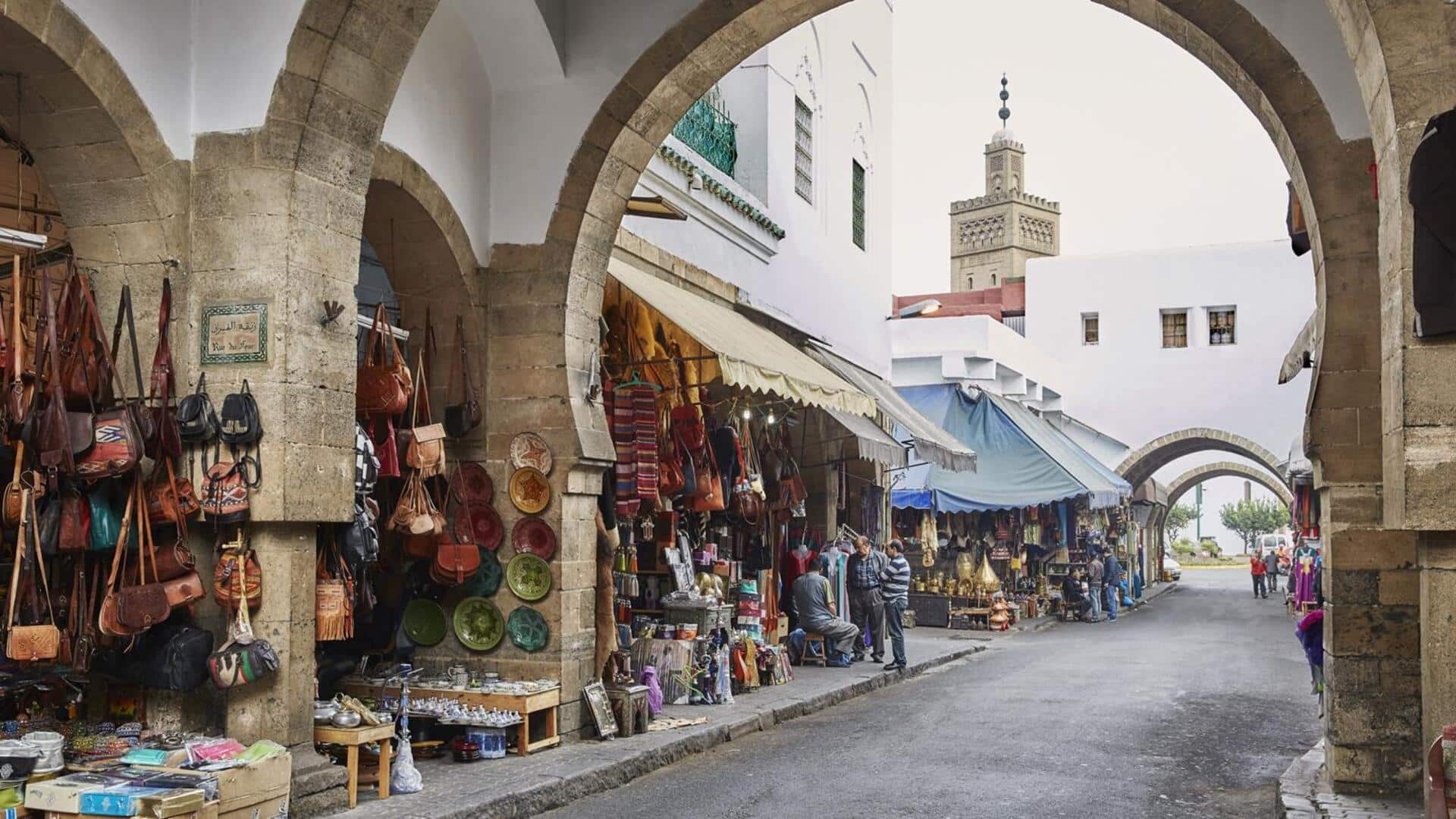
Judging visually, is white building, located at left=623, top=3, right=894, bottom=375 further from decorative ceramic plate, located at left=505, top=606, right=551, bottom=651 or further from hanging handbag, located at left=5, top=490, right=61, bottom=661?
hanging handbag, located at left=5, top=490, right=61, bottom=661

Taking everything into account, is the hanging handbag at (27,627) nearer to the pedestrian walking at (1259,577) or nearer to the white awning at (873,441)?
the white awning at (873,441)

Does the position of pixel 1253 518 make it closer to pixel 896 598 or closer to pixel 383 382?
pixel 896 598

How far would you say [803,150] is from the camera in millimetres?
15961

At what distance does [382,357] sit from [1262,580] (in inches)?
1171

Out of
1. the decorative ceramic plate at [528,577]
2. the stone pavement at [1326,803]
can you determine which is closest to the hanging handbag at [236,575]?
the decorative ceramic plate at [528,577]

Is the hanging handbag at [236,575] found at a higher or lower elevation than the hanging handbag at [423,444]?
lower

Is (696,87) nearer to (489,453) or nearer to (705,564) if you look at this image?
(489,453)

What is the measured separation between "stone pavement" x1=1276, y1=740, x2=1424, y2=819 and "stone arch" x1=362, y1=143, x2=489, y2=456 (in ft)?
17.2

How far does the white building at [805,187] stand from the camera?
1241cm

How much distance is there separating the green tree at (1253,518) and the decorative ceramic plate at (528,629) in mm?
70860

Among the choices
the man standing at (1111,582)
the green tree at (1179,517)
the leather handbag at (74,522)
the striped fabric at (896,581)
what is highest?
the leather handbag at (74,522)

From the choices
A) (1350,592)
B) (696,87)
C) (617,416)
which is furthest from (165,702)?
(1350,592)

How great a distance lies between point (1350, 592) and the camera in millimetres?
6781

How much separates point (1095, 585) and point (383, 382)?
18880mm
